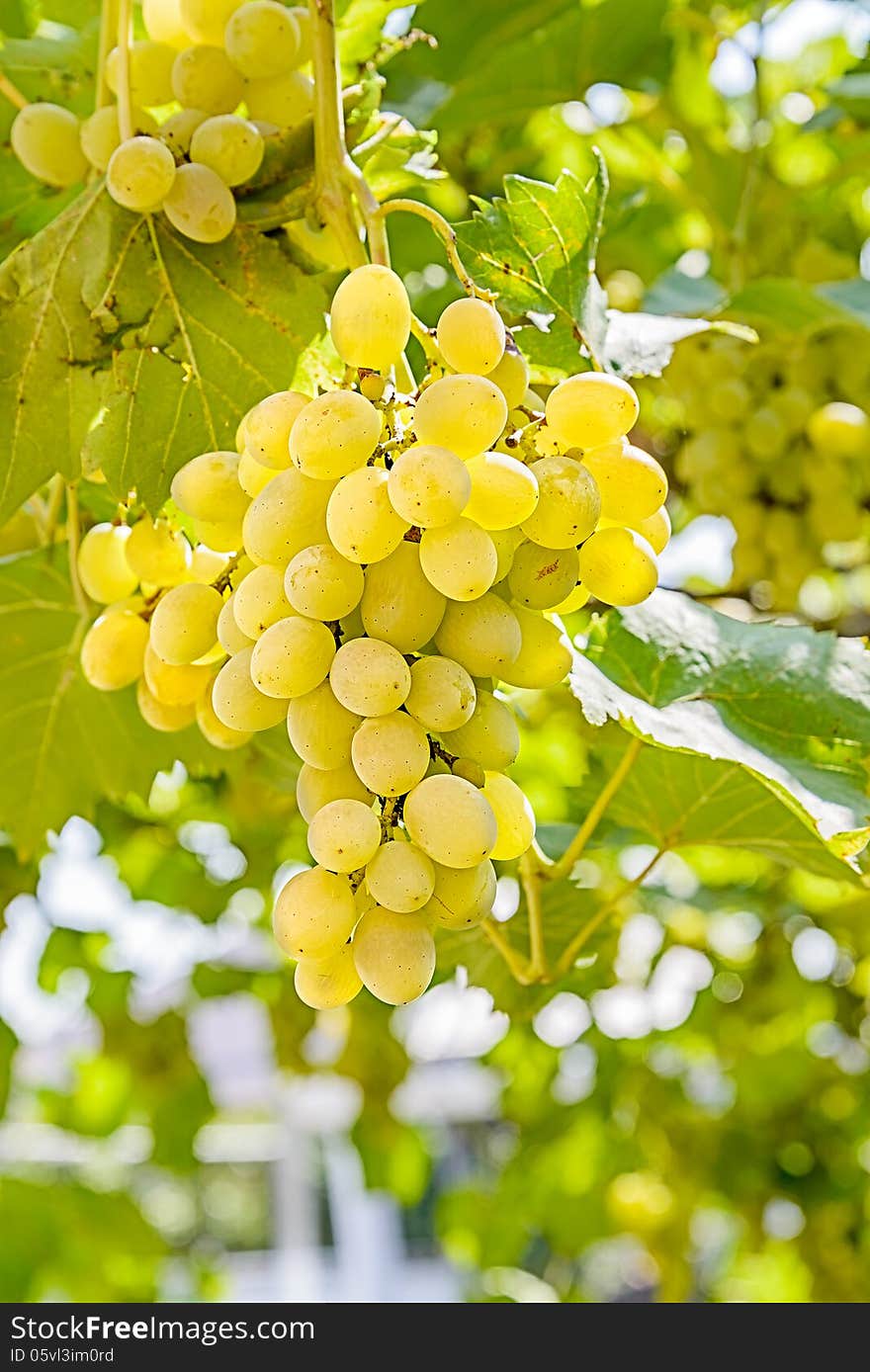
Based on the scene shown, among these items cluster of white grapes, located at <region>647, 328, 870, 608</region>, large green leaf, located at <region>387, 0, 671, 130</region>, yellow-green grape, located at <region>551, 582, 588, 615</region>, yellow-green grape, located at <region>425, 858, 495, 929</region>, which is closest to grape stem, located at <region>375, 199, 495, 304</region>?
yellow-green grape, located at <region>551, 582, 588, 615</region>

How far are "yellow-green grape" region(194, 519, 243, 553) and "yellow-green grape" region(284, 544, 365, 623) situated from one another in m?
0.10

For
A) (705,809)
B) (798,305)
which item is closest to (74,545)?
(705,809)

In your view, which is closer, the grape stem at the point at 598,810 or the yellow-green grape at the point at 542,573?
the yellow-green grape at the point at 542,573

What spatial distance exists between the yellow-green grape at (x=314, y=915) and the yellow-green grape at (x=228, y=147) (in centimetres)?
35

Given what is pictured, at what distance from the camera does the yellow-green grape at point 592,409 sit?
20.2 inches

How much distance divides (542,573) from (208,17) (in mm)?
362

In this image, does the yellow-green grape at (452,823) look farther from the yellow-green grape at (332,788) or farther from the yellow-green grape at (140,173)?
the yellow-green grape at (140,173)

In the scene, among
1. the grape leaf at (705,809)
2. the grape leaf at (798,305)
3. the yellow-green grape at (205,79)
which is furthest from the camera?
the grape leaf at (798,305)

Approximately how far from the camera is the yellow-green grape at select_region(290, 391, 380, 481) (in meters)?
0.47

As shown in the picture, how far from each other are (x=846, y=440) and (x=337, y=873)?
2.98 ft

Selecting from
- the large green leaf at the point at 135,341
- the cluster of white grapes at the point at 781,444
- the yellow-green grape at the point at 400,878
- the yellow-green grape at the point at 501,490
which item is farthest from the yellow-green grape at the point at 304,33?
the cluster of white grapes at the point at 781,444

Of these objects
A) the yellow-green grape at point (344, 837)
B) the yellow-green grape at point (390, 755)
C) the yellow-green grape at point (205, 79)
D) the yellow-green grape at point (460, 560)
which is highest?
the yellow-green grape at point (205, 79)

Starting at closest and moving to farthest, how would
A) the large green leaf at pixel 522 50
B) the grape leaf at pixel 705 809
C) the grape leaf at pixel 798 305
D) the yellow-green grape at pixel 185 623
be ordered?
the yellow-green grape at pixel 185 623 → the grape leaf at pixel 705 809 → the grape leaf at pixel 798 305 → the large green leaf at pixel 522 50
